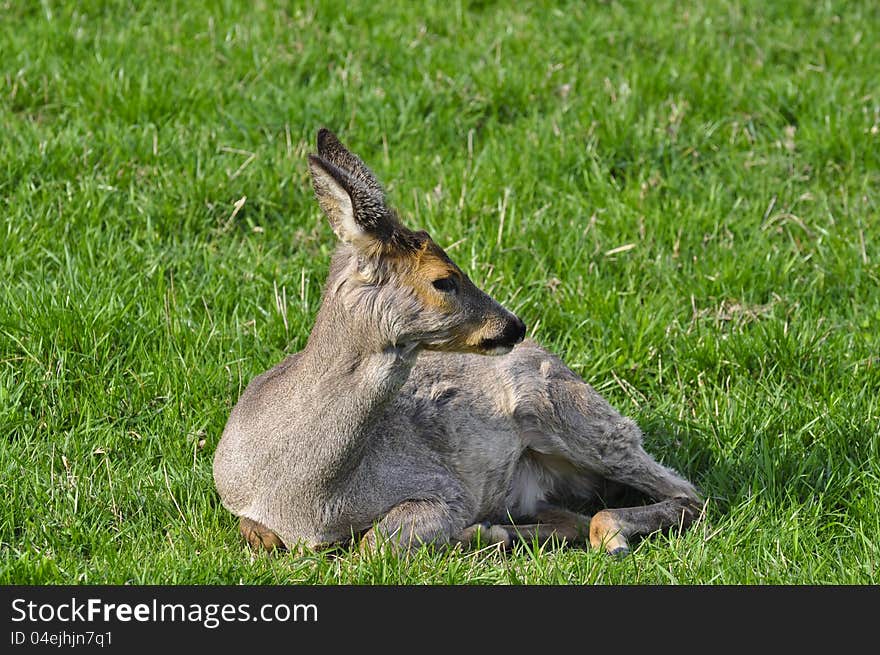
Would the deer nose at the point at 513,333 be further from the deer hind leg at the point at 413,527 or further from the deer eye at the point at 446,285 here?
the deer hind leg at the point at 413,527

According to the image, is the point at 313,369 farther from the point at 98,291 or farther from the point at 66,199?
the point at 66,199

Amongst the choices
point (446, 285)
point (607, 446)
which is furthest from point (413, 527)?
point (607, 446)

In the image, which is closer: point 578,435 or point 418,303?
point 418,303

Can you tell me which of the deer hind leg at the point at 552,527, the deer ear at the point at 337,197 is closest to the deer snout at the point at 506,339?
the deer ear at the point at 337,197

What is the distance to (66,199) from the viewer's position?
741cm

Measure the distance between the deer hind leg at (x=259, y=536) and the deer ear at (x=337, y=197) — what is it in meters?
1.17

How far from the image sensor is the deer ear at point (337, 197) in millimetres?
4891

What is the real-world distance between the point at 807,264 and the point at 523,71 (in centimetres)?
233

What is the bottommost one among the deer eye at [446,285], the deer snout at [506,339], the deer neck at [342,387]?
the deer neck at [342,387]

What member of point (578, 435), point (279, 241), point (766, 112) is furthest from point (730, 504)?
point (766, 112)

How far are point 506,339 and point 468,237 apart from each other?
2.35m

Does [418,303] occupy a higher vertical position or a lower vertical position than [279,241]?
higher

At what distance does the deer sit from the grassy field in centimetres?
20

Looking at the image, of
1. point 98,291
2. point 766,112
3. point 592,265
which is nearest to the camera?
point 98,291
